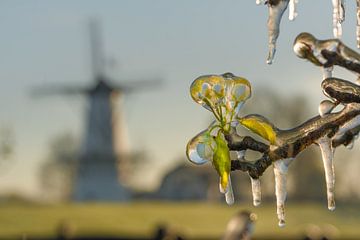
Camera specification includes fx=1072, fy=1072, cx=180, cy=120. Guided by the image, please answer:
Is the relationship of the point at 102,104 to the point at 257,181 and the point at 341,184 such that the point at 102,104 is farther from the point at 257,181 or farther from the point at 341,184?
the point at 257,181

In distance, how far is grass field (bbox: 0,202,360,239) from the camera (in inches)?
1710

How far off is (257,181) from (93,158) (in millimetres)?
55650

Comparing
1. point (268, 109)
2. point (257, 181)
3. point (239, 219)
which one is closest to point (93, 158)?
point (268, 109)

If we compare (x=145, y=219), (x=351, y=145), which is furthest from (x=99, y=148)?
(x=351, y=145)

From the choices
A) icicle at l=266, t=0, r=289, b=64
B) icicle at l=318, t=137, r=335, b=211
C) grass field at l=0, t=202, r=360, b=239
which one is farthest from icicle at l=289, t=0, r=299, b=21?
grass field at l=0, t=202, r=360, b=239

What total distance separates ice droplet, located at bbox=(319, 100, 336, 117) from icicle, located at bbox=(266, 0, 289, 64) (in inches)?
8.1

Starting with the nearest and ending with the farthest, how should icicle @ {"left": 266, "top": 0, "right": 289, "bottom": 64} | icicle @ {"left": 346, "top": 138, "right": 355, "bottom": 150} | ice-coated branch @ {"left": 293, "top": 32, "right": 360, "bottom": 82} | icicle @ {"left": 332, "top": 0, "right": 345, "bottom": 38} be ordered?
ice-coated branch @ {"left": 293, "top": 32, "right": 360, "bottom": 82}, icicle @ {"left": 266, "top": 0, "right": 289, "bottom": 64}, icicle @ {"left": 332, "top": 0, "right": 345, "bottom": 38}, icicle @ {"left": 346, "top": 138, "right": 355, "bottom": 150}

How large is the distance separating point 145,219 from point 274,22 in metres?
44.8

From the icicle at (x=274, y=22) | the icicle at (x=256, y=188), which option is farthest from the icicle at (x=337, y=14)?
the icicle at (x=256, y=188)

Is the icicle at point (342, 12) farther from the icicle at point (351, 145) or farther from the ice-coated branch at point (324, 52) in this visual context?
the icicle at point (351, 145)

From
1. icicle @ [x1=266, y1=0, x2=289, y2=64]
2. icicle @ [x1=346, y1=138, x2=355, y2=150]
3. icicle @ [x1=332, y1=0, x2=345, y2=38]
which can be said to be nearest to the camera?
icicle @ [x1=266, y1=0, x2=289, y2=64]

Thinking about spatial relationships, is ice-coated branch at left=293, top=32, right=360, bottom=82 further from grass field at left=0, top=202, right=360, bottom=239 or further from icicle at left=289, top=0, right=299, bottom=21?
grass field at left=0, top=202, right=360, bottom=239

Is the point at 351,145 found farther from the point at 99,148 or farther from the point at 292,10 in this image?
the point at 99,148

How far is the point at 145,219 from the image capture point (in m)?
47.8
